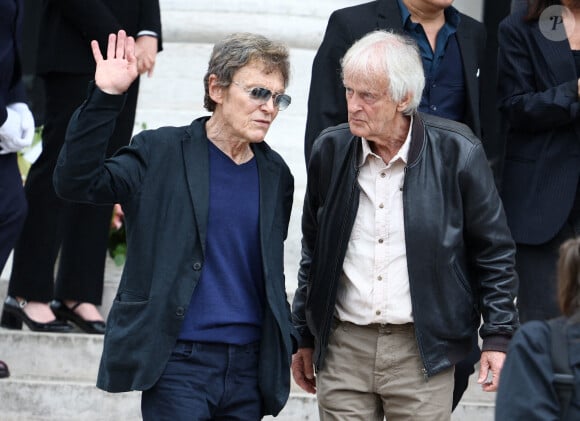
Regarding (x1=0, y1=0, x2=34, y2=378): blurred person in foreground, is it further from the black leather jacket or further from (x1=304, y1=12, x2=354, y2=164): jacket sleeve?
the black leather jacket

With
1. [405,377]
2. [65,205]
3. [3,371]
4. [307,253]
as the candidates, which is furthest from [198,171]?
[65,205]

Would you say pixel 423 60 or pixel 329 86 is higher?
pixel 423 60

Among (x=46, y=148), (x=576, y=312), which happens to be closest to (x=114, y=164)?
(x=576, y=312)

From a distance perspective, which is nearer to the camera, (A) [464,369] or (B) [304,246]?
(B) [304,246]

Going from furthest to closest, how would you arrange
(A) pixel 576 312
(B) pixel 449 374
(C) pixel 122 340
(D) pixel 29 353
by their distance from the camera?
(D) pixel 29 353 → (B) pixel 449 374 → (C) pixel 122 340 → (A) pixel 576 312

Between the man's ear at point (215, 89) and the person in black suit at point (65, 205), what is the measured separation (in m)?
2.04

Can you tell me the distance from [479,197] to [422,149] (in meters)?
0.24

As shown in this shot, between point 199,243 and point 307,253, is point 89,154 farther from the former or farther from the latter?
point 307,253

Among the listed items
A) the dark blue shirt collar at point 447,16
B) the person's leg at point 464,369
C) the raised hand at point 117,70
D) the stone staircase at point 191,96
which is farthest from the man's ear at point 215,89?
the stone staircase at point 191,96

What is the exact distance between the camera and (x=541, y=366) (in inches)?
137

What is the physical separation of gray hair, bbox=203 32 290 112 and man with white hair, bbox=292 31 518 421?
229 millimetres

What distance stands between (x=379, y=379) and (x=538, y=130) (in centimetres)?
155

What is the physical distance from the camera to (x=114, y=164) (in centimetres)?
445

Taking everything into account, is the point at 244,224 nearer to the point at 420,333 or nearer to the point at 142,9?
the point at 420,333
